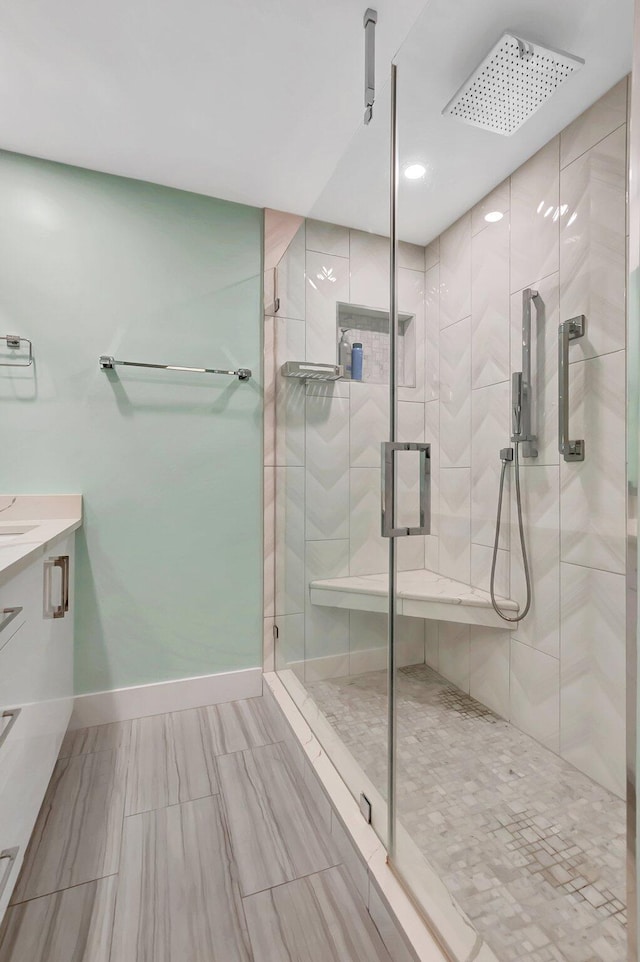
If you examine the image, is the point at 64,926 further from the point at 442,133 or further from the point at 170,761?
the point at 442,133

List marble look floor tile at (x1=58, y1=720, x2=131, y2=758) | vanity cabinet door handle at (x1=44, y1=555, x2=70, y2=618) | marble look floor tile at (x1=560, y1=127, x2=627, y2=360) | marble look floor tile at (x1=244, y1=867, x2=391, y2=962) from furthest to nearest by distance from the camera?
marble look floor tile at (x1=58, y1=720, x2=131, y2=758) < vanity cabinet door handle at (x1=44, y1=555, x2=70, y2=618) < marble look floor tile at (x1=244, y1=867, x2=391, y2=962) < marble look floor tile at (x1=560, y1=127, x2=627, y2=360)

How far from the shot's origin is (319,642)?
64.8 inches

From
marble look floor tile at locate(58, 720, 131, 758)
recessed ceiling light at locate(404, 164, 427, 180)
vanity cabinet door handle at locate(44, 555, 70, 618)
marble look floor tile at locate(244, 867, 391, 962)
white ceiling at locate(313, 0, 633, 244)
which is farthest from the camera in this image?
marble look floor tile at locate(58, 720, 131, 758)

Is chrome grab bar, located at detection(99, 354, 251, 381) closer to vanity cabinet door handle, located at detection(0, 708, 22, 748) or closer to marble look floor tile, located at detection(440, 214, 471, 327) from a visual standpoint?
marble look floor tile, located at detection(440, 214, 471, 327)

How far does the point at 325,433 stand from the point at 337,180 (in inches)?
34.5

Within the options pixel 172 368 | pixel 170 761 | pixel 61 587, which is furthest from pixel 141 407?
pixel 170 761

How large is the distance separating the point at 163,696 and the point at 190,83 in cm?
223

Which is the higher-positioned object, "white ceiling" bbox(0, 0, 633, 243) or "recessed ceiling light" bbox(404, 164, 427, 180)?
"white ceiling" bbox(0, 0, 633, 243)

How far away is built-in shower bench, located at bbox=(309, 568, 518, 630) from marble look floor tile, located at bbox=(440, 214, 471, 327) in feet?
2.29

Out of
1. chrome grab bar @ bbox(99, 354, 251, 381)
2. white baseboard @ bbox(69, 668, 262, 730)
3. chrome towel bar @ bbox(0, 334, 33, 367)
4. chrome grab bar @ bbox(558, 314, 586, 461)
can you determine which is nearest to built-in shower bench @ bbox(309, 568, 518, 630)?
chrome grab bar @ bbox(558, 314, 586, 461)

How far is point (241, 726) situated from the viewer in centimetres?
180

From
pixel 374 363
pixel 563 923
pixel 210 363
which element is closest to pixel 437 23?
pixel 374 363

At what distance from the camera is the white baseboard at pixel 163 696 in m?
1.80

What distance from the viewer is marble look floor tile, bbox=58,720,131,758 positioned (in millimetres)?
1626
